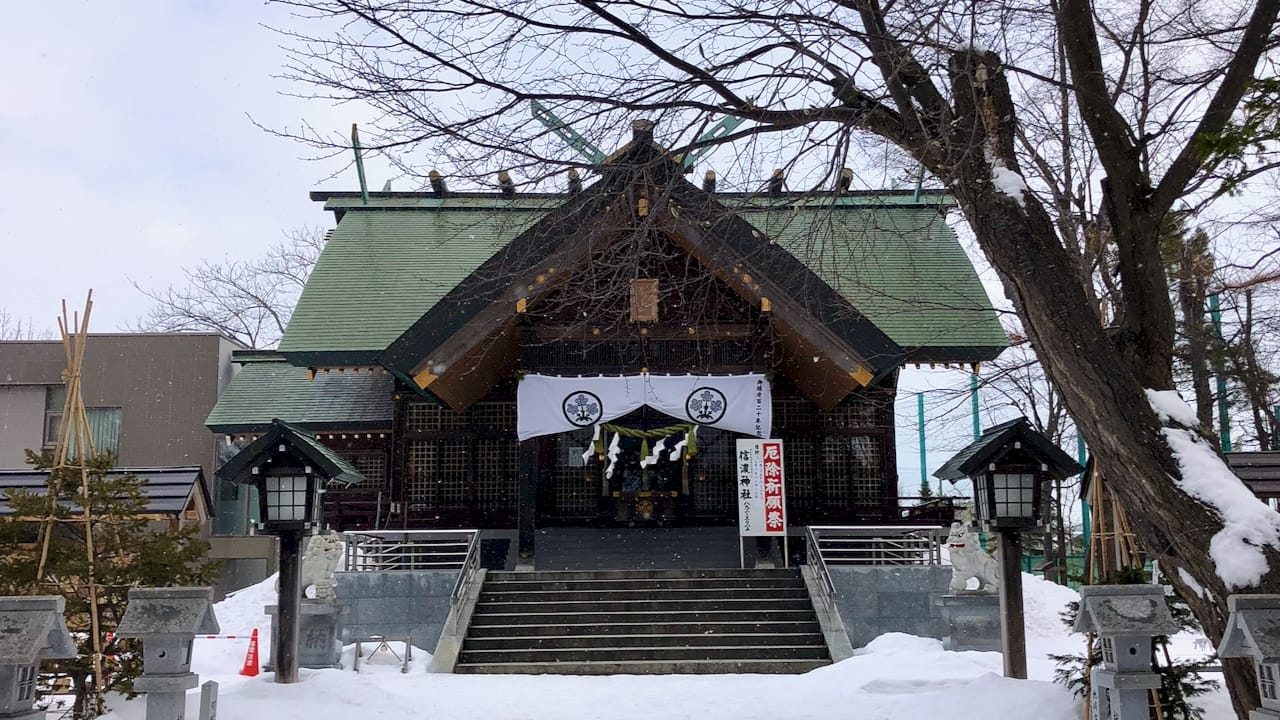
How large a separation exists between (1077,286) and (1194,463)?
124 cm

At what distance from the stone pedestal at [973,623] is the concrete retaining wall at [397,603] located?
256 inches

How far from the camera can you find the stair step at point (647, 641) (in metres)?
13.3

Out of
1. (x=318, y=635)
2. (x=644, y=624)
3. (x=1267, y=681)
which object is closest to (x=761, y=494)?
(x=644, y=624)

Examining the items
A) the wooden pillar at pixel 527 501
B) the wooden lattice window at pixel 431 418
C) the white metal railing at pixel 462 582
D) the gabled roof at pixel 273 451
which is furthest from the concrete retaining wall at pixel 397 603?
the wooden lattice window at pixel 431 418

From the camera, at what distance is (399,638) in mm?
13641

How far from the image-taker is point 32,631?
6.36 metres

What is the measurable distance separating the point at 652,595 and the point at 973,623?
168 inches

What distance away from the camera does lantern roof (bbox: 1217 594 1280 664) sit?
5406 mm

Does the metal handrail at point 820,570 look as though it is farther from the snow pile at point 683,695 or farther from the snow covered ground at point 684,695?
the snow pile at point 683,695

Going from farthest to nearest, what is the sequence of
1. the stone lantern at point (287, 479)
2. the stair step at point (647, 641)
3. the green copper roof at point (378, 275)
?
the green copper roof at point (378, 275) < the stair step at point (647, 641) < the stone lantern at point (287, 479)

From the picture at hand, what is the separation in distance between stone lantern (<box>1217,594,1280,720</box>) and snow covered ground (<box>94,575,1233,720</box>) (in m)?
1.98

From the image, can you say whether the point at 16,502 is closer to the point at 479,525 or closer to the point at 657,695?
the point at 657,695

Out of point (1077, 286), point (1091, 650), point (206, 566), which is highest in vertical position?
point (1077, 286)

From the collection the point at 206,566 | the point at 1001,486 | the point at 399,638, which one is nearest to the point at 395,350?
the point at 399,638
